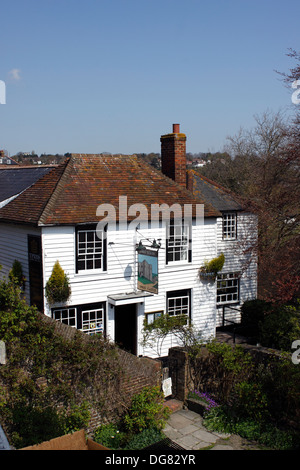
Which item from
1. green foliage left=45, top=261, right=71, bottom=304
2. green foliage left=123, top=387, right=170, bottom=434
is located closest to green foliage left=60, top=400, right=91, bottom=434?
green foliage left=123, top=387, right=170, bottom=434

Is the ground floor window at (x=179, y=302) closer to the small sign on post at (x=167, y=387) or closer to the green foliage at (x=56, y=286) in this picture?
the green foliage at (x=56, y=286)

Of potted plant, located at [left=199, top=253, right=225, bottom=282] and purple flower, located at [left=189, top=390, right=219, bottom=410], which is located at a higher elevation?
potted plant, located at [left=199, top=253, right=225, bottom=282]

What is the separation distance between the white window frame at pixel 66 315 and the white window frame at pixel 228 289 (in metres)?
7.87

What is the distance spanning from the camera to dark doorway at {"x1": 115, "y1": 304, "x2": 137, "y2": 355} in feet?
54.8

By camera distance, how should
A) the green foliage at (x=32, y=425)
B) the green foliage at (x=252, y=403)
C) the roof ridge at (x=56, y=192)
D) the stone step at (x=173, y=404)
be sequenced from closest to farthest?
the green foliage at (x=32, y=425) → the green foliage at (x=252, y=403) → the stone step at (x=173, y=404) → the roof ridge at (x=56, y=192)

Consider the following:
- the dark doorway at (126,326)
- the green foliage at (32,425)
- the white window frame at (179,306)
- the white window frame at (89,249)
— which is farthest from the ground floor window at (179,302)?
the green foliage at (32,425)

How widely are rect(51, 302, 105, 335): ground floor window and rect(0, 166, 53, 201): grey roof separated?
540 cm

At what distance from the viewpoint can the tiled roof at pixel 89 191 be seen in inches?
600

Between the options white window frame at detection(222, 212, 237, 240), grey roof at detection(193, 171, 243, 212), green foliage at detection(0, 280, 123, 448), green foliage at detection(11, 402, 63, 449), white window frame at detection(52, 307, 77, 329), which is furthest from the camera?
white window frame at detection(222, 212, 237, 240)

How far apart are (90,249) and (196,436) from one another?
7061 millimetres

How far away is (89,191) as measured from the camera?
16.4 m

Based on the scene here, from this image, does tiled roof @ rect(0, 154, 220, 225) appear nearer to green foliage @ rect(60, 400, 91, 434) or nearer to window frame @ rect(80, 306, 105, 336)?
window frame @ rect(80, 306, 105, 336)

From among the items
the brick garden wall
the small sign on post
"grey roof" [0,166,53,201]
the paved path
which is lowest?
the paved path
